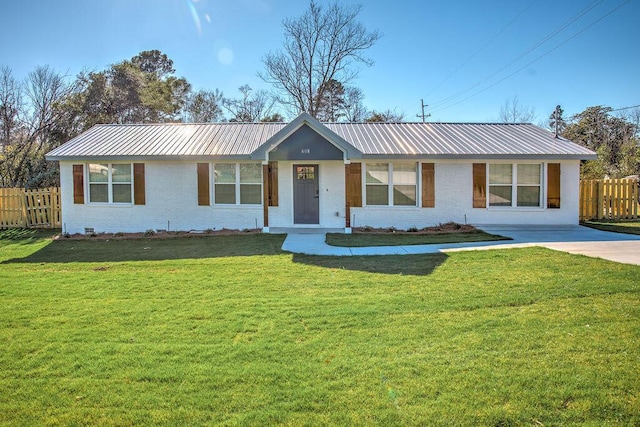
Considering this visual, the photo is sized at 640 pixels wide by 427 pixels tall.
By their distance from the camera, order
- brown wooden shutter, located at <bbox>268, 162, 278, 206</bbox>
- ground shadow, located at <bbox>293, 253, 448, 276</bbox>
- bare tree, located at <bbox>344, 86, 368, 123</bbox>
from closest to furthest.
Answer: ground shadow, located at <bbox>293, 253, 448, 276</bbox>, brown wooden shutter, located at <bbox>268, 162, 278, 206</bbox>, bare tree, located at <bbox>344, 86, 368, 123</bbox>

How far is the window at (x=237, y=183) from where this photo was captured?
47.7 ft

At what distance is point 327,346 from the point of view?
14.3ft

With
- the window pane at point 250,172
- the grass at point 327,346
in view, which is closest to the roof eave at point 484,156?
Answer: the window pane at point 250,172

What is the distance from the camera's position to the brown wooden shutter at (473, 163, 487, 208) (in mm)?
14391

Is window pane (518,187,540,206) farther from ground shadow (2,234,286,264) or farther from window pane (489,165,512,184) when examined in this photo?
ground shadow (2,234,286,264)

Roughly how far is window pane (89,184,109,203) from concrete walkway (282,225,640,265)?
689 cm

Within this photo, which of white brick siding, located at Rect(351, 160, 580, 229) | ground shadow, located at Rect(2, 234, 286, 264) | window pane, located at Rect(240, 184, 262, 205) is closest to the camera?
ground shadow, located at Rect(2, 234, 286, 264)

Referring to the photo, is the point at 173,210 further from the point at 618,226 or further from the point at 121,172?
the point at 618,226

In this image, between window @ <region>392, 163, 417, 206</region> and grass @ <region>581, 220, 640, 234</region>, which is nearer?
grass @ <region>581, 220, 640, 234</region>

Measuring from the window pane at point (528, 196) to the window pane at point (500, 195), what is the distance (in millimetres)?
408

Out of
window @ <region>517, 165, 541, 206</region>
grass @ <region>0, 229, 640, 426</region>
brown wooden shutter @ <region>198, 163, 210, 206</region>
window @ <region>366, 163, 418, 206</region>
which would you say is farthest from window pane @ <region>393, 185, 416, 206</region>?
grass @ <region>0, 229, 640, 426</region>

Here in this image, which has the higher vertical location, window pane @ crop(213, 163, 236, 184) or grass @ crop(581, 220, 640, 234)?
window pane @ crop(213, 163, 236, 184)

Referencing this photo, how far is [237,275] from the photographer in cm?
772

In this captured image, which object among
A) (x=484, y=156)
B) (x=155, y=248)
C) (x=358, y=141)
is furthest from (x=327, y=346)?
(x=358, y=141)
